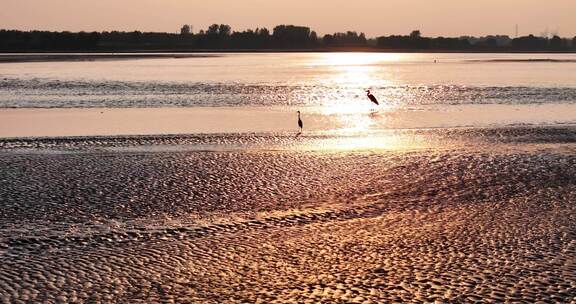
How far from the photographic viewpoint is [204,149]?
1869cm

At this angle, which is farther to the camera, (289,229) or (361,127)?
(361,127)

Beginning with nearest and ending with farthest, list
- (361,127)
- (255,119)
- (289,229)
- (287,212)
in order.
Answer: (289,229)
(287,212)
(361,127)
(255,119)

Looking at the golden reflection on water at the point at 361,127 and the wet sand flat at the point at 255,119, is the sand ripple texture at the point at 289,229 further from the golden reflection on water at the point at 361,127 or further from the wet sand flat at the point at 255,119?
the wet sand flat at the point at 255,119

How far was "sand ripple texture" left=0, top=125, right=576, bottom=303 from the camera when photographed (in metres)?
8.05

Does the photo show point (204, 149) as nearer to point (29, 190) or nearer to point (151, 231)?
point (29, 190)

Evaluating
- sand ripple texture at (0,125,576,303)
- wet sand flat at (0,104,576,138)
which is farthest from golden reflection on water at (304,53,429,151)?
sand ripple texture at (0,125,576,303)

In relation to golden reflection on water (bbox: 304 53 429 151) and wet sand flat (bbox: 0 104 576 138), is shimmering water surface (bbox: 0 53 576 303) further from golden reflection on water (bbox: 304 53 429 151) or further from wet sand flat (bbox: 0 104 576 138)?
wet sand flat (bbox: 0 104 576 138)

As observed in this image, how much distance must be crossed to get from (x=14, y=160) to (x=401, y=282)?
37.6ft

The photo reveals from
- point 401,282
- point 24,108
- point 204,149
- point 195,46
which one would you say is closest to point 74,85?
point 24,108

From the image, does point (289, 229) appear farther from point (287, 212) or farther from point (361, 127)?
point (361, 127)

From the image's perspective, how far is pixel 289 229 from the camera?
1059cm

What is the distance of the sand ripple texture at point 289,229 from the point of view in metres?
8.05

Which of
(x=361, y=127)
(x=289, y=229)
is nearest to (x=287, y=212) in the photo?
(x=289, y=229)

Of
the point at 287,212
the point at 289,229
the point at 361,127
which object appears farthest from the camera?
the point at 361,127
